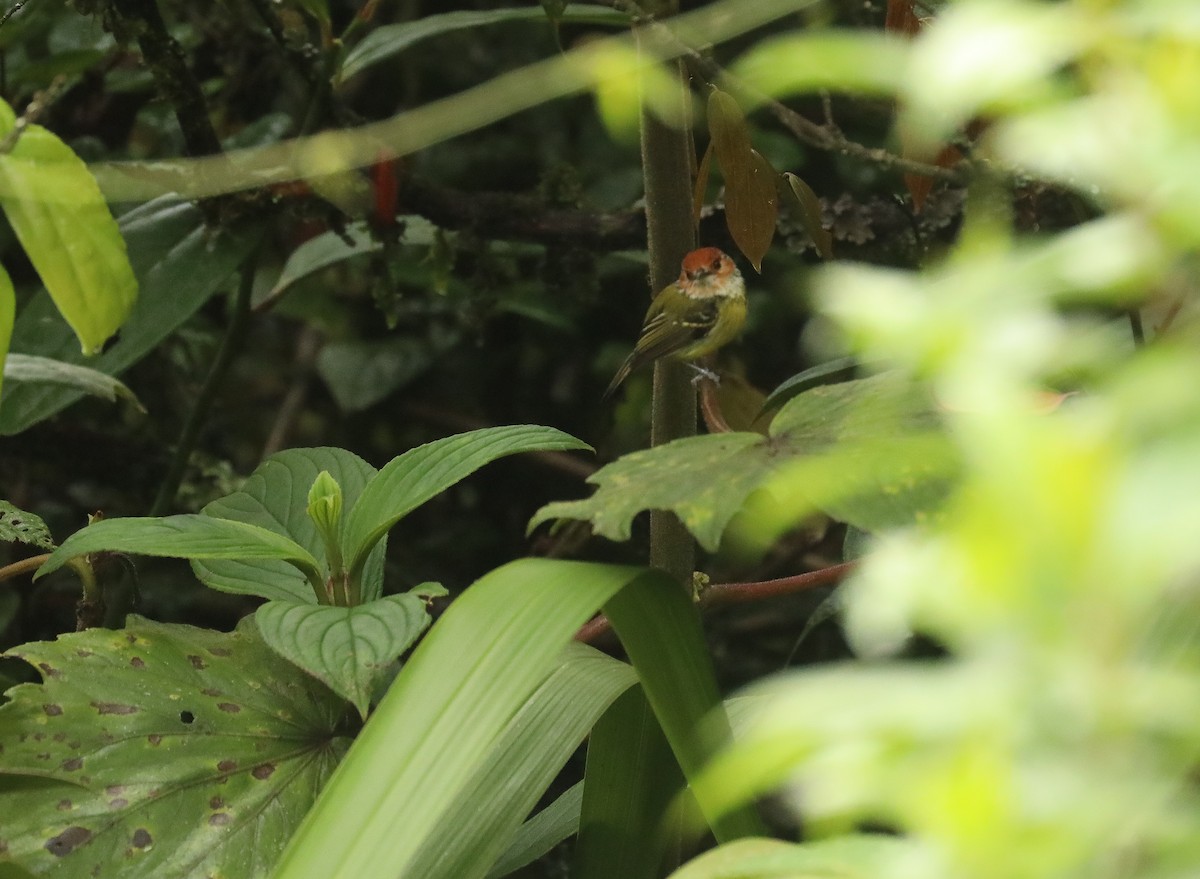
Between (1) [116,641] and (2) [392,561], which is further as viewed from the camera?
(2) [392,561]

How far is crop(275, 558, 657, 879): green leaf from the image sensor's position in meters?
0.53

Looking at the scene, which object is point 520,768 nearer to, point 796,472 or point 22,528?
point 796,472

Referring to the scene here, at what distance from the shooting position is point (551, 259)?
1.65m

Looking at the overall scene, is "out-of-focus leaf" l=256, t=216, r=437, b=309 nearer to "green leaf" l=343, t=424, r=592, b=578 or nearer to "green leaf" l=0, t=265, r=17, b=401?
Result: "green leaf" l=343, t=424, r=592, b=578

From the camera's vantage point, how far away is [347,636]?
0.74 metres

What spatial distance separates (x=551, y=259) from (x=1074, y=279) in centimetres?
138

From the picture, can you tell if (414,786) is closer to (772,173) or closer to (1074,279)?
(1074,279)

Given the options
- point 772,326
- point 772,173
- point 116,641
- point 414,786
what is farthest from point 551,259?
point 414,786

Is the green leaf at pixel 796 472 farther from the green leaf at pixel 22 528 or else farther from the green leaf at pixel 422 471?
the green leaf at pixel 22 528

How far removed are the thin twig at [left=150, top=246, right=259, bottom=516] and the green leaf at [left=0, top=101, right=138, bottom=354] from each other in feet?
2.09

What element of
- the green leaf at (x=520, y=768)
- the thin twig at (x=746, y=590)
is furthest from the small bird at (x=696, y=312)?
the green leaf at (x=520, y=768)

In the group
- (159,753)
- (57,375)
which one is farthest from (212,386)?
(159,753)

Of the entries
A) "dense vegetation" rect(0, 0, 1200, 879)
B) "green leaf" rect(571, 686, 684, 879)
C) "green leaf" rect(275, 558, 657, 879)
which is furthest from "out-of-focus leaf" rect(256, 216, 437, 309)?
"green leaf" rect(275, 558, 657, 879)

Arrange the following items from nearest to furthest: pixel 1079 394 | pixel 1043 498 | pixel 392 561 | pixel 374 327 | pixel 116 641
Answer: pixel 1043 498
pixel 1079 394
pixel 116 641
pixel 392 561
pixel 374 327
